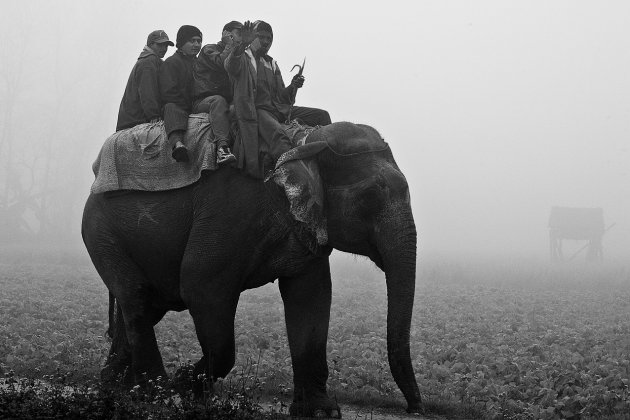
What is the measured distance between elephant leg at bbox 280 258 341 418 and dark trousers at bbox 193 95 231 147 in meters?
1.54

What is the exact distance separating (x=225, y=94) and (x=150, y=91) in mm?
820

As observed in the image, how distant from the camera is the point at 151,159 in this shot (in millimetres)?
9023

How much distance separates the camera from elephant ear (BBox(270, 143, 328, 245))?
802 cm

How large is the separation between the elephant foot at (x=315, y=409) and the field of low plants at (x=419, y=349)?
22cm

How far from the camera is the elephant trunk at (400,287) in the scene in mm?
7586

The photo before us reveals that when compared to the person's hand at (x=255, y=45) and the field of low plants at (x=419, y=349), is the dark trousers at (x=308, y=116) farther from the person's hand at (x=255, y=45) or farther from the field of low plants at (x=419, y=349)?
the field of low plants at (x=419, y=349)

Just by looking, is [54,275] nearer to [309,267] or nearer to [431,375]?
[431,375]

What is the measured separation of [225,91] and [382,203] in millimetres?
2346

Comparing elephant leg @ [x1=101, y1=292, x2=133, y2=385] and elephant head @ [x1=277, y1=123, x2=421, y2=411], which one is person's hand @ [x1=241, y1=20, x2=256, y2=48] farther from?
elephant leg @ [x1=101, y1=292, x2=133, y2=385]

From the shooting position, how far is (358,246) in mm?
8305

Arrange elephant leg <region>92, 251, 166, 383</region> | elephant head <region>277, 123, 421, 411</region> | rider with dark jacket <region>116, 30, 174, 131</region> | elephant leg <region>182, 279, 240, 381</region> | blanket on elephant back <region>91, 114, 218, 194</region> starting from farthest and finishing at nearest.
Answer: rider with dark jacket <region>116, 30, 174, 131</region> → elephant leg <region>92, 251, 166, 383</region> → blanket on elephant back <region>91, 114, 218, 194</region> → elephant leg <region>182, 279, 240, 381</region> → elephant head <region>277, 123, 421, 411</region>

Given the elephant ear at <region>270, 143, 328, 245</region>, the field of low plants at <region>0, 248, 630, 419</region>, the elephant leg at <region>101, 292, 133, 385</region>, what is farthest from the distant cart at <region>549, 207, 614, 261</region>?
the elephant ear at <region>270, 143, 328, 245</region>

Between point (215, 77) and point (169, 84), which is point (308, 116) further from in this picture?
point (169, 84)

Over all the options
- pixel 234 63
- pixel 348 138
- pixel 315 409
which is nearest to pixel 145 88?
pixel 234 63
